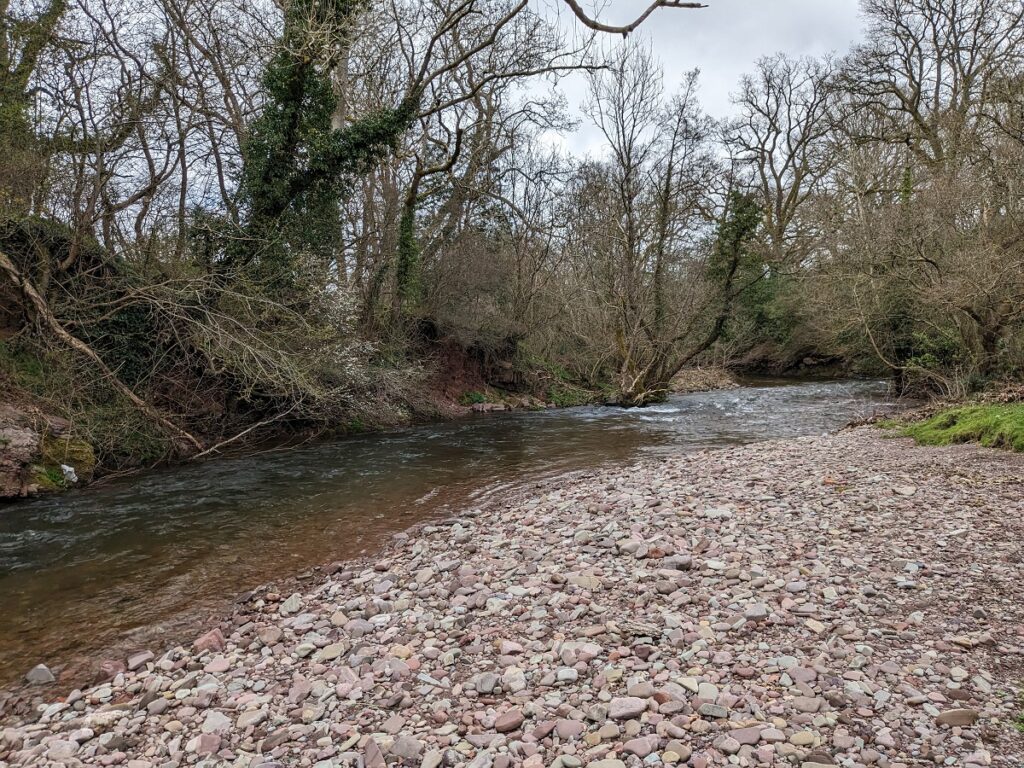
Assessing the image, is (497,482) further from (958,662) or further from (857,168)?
(857,168)

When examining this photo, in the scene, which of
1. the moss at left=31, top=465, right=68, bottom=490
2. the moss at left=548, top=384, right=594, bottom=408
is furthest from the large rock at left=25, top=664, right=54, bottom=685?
the moss at left=548, top=384, right=594, bottom=408

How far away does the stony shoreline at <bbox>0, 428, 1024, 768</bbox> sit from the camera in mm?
2803

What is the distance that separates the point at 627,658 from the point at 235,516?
6.74 m

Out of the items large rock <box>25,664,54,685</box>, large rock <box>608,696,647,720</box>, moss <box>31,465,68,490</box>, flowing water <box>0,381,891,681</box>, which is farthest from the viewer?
moss <box>31,465,68,490</box>

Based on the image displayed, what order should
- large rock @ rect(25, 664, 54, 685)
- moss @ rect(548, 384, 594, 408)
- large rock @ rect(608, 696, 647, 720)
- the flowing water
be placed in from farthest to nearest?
moss @ rect(548, 384, 594, 408) < the flowing water < large rock @ rect(25, 664, 54, 685) < large rock @ rect(608, 696, 647, 720)

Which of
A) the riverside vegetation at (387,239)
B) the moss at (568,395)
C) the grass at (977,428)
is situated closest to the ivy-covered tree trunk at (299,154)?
the riverside vegetation at (387,239)

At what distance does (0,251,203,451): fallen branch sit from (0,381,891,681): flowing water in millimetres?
1316

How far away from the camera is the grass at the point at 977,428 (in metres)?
7.86

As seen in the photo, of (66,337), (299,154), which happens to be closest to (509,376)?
(299,154)

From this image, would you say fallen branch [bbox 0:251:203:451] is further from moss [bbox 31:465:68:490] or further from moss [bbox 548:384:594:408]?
moss [bbox 548:384:594:408]

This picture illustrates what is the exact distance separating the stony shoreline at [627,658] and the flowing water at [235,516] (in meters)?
0.92

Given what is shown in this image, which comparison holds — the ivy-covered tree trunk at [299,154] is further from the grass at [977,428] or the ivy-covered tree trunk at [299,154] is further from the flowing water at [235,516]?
the grass at [977,428]

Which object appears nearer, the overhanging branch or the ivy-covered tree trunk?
the overhanging branch

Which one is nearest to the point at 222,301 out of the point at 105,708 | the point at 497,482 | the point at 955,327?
the point at 497,482
